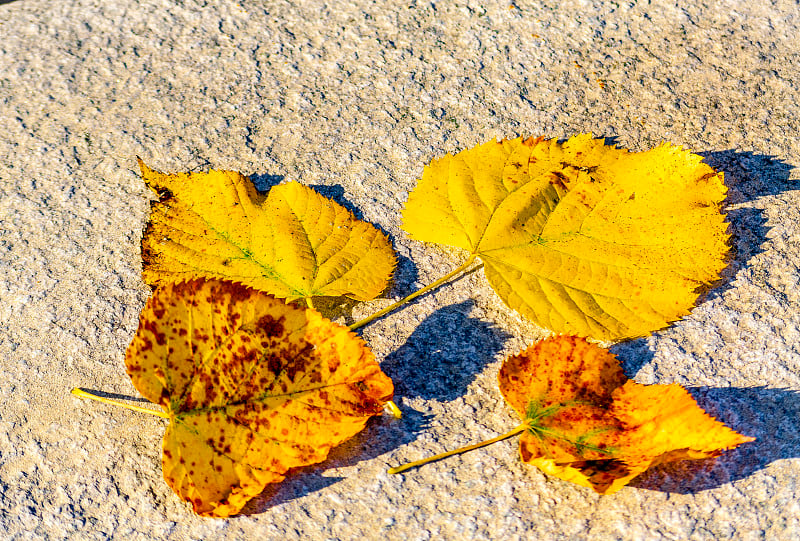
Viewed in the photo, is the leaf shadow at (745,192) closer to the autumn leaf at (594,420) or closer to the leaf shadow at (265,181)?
the autumn leaf at (594,420)

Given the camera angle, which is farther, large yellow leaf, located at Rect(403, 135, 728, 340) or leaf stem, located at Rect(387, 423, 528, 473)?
large yellow leaf, located at Rect(403, 135, 728, 340)

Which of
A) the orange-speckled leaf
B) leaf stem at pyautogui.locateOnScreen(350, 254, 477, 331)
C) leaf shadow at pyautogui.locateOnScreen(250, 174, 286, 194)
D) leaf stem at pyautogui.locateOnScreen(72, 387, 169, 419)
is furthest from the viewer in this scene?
leaf shadow at pyautogui.locateOnScreen(250, 174, 286, 194)

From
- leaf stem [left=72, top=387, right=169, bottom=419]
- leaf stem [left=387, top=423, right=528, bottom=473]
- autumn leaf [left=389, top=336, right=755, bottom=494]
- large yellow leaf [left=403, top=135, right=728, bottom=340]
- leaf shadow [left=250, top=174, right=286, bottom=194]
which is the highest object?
large yellow leaf [left=403, top=135, right=728, bottom=340]

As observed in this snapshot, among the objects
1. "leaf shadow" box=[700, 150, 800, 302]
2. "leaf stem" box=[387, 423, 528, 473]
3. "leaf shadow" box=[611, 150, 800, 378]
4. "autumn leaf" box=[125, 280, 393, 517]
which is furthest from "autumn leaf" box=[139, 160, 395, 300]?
"leaf shadow" box=[700, 150, 800, 302]

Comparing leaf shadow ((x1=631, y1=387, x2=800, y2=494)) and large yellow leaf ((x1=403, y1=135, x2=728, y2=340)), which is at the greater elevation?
large yellow leaf ((x1=403, y1=135, x2=728, y2=340))

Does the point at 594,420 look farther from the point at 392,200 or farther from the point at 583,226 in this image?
the point at 392,200

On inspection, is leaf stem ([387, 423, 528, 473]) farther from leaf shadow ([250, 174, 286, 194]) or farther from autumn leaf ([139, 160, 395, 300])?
leaf shadow ([250, 174, 286, 194])

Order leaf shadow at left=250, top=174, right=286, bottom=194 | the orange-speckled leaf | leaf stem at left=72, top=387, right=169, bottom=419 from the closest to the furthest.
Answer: the orange-speckled leaf → leaf stem at left=72, top=387, right=169, bottom=419 → leaf shadow at left=250, top=174, right=286, bottom=194

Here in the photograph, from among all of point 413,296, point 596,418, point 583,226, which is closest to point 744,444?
point 596,418
